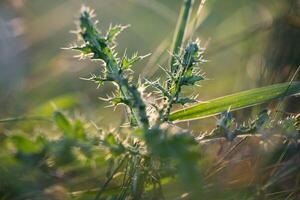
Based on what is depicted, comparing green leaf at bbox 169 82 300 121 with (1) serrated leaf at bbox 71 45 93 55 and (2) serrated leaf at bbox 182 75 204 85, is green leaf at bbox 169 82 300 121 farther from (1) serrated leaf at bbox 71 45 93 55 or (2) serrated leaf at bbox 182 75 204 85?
(1) serrated leaf at bbox 71 45 93 55

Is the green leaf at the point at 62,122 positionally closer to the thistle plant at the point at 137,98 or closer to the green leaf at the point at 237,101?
the thistle plant at the point at 137,98

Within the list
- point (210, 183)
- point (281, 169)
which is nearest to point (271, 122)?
point (281, 169)

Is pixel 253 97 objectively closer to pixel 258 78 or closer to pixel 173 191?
pixel 173 191

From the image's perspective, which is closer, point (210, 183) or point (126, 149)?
point (126, 149)

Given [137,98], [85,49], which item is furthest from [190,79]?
[85,49]

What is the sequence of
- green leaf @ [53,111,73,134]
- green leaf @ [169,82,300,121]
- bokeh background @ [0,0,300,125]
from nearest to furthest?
green leaf @ [53,111,73,134] < green leaf @ [169,82,300,121] < bokeh background @ [0,0,300,125]

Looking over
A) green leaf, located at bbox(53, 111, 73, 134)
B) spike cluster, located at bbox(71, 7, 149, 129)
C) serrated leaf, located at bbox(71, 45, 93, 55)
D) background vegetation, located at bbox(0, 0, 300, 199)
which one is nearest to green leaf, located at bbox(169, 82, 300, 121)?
background vegetation, located at bbox(0, 0, 300, 199)
